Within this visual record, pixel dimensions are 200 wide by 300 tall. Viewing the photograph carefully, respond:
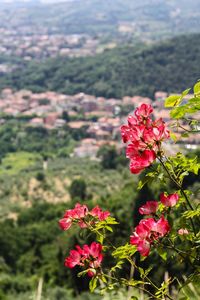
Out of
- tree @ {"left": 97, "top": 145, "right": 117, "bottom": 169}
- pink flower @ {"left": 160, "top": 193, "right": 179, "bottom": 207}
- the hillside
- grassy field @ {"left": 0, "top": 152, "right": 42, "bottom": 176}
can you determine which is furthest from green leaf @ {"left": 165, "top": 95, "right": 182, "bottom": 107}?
the hillside

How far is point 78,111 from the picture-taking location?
4719cm

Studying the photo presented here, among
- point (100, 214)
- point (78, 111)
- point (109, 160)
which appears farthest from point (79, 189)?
point (78, 111)

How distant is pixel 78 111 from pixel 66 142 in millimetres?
9140

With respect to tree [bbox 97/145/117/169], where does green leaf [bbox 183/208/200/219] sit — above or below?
above

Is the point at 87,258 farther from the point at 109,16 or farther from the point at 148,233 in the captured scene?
the point at 109,16

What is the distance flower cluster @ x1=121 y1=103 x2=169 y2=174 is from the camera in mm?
1098

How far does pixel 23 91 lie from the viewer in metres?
55.0

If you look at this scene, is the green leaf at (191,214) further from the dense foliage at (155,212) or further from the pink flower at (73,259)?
the pink flower at (73,259)

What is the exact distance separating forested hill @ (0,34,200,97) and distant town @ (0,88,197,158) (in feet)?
7.14

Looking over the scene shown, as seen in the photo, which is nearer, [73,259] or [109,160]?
[73,259]

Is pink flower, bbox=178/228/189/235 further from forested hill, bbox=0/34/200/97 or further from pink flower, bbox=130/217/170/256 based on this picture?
forested hill, bbox=0/34/200/97

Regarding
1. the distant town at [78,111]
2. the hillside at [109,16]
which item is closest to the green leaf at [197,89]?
the distant town at [78,111]

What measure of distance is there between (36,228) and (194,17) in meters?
119

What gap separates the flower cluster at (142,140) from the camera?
3.60 ft
